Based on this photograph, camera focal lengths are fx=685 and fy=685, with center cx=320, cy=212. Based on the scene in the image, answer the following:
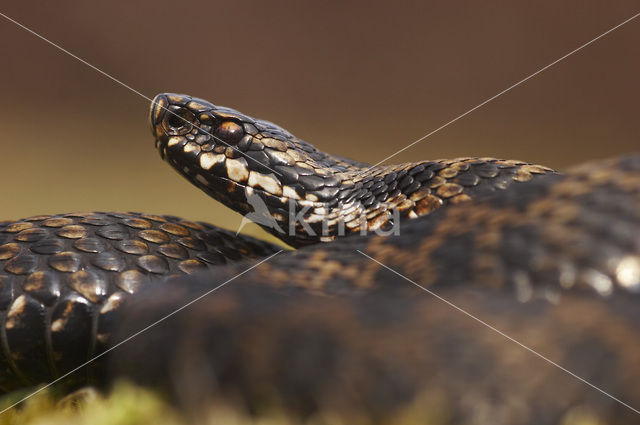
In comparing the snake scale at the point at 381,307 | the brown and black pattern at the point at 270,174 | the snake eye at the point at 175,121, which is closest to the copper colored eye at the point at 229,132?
the brown and black pattern at the point at 270,174

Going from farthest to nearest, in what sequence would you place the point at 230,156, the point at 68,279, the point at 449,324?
the point at 230,156 → the point at 68,279 → the point at 449,324

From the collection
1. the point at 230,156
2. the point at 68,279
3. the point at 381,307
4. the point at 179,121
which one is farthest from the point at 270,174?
the point at 381,307

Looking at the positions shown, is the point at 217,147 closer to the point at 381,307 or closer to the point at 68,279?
the point at 68,279

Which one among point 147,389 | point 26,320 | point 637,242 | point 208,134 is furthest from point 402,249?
point 208,134

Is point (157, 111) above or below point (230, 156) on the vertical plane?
above

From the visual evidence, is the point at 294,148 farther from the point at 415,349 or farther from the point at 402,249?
the point at 415,349

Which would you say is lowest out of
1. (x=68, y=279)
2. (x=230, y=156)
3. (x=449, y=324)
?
(x=68, y=279)
